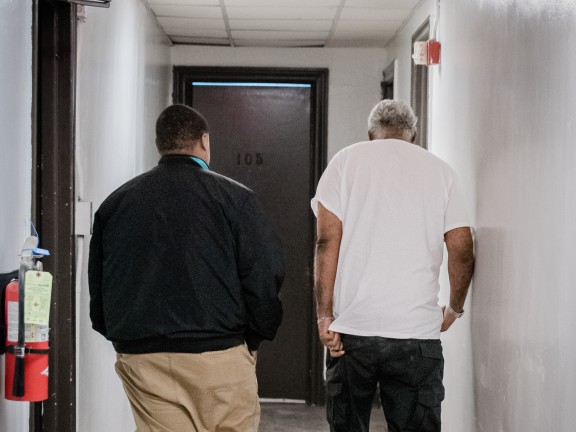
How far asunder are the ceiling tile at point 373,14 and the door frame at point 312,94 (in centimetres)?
88

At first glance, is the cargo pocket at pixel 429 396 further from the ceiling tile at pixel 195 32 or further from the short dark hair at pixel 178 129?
the ceiling tile at pixel 195 32

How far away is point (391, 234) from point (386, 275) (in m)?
0.12

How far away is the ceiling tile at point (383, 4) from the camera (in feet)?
13.6

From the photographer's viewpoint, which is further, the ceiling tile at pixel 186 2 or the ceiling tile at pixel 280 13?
the ceiling tile at pixel 280 13

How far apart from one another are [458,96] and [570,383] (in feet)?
5.21

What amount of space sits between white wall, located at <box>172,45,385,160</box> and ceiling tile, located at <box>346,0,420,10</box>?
1126mm

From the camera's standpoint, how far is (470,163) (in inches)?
111

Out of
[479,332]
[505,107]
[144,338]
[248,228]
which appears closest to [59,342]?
[144,338]

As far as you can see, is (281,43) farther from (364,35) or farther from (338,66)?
(364,35)

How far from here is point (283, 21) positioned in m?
4.65

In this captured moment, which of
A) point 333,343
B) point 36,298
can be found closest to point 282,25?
point 333,343

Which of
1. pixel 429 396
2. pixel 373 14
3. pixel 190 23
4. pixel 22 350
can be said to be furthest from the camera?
pixel 190 23

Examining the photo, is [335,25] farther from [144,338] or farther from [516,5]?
[144,338]

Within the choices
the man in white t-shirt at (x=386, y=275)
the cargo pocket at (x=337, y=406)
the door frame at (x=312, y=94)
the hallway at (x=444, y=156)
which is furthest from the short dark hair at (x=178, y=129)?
the door frame at (x=312, y=94)
